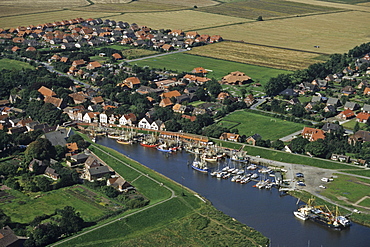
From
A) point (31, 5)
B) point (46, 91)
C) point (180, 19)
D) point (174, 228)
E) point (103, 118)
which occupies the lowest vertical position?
point (174, 228)

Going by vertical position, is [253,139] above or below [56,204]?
above

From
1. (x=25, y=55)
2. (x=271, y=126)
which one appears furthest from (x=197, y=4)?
(x=271, y=126)

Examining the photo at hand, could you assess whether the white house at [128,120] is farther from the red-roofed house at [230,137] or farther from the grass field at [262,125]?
the red-roofed house at [230,137]

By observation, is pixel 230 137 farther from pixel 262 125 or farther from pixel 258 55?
pixel 258 55

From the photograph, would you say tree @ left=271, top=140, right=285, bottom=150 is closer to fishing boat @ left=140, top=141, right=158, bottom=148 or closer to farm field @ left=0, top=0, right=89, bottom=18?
fishing boat @ left=140, top=141, right=158, bottom=148

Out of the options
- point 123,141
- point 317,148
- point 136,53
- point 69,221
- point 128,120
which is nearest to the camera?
point 69,221

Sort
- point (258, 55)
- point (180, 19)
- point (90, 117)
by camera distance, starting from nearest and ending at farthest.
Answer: point (90, 117), point (258, 55), point (180, 19)

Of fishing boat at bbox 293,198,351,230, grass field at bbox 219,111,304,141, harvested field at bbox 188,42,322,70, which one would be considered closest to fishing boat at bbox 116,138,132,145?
grass field at bbox 219,111,304,141

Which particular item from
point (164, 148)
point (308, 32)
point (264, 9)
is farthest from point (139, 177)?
point (264, 9)
